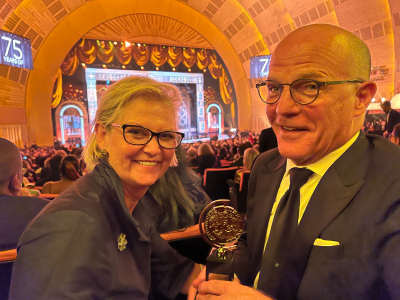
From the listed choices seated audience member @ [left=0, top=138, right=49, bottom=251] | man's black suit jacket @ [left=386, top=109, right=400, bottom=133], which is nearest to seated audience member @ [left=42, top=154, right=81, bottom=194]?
seated audience member @ [left=0, top=138, right=49, bottom=251]

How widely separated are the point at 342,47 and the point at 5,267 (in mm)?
1912

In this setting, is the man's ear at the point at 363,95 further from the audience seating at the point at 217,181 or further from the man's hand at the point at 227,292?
the audience seating at the point at 217,181

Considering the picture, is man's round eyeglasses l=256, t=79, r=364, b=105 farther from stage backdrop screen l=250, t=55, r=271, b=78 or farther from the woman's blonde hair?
stage backdrop screen l=250, t=55, r=271, b=78

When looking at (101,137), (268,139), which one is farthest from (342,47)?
(268,139)

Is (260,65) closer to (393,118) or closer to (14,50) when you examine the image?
(393,118)

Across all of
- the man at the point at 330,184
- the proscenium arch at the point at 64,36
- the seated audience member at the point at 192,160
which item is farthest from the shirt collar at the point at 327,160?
the proscenium arch at the point at 64,36

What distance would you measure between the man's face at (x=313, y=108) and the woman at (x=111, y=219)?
1.73ft

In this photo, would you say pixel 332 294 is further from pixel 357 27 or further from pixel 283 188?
pixel 357 27

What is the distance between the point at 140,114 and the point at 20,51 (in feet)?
28.6

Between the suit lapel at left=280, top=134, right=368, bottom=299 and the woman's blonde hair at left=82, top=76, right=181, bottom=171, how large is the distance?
762mm

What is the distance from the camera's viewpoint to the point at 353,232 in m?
0.93

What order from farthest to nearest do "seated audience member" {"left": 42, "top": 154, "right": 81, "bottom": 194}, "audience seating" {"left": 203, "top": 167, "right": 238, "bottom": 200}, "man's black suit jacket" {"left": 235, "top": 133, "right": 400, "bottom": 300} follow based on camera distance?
"audience seating" {"left": 203, "top": 167, "right": 238, "bottom": 200}, "seated audience member" {"left": 42, "top": 154, "right": 81, "bottom": 194}, "man's black suit jacket" {"left": 235, "top": 133, "right": 400, "bottom": 300}

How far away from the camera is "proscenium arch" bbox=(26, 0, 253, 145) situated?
439 inches

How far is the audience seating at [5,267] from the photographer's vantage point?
1.40m
